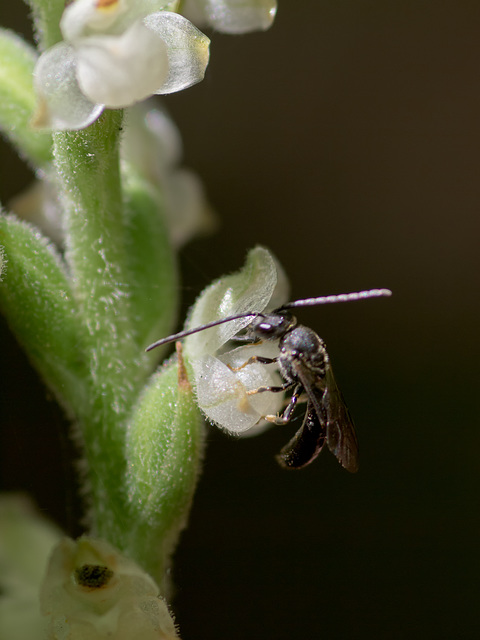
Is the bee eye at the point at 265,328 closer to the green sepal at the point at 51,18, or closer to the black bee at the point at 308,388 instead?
the black bee at the point at 308,388

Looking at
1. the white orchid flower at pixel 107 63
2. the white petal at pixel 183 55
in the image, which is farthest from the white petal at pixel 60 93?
the white petal at pixel 183 55

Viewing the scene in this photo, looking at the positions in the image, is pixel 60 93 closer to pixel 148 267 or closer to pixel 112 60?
pixel 112 60

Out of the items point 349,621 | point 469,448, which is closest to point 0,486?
point 349,621

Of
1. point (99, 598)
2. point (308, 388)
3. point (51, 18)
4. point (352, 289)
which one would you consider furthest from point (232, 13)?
point (352, 289)

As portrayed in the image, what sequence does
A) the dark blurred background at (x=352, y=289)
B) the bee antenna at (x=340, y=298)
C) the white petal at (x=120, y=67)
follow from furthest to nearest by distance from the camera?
1. the dark blurred background at (x=352, y=289)
2. the bee antenna at (x=340, y=298)
3. the white petal at (x=120, y=67)

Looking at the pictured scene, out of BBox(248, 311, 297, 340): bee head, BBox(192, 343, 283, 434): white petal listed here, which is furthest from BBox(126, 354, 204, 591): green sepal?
BBox(248, 311, 297, 340): bee head

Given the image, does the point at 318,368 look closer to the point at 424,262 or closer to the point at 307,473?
the point at 307,473

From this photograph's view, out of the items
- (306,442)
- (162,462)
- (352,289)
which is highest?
(162,462)

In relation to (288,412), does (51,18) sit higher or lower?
higher
